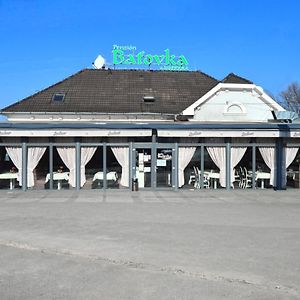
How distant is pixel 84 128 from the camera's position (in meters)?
19.6

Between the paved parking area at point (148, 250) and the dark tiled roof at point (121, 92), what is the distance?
13.4 m

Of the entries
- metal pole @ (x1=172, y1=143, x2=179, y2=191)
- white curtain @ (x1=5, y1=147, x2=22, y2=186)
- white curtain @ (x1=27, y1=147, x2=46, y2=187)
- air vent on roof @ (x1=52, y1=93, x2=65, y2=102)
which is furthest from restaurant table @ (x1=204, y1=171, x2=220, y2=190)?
air vent on roof @ (x1=52, y1=93, x2=65, y2=102)

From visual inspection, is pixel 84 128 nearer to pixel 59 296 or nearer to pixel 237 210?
pixel 237 210

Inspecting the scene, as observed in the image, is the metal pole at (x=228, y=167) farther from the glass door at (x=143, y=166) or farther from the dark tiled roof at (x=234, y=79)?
the dark tiled roof at (x=234, y=79)

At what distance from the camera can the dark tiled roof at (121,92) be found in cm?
2803

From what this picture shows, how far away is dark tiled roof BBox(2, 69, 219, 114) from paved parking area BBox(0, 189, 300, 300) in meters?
13.4

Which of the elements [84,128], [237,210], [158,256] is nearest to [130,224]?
[158,256]

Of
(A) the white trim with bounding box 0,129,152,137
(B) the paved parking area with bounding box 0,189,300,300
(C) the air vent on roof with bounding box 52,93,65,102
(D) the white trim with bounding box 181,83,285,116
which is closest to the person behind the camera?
(B) the paved parking area with bounding box 0,189,300,300

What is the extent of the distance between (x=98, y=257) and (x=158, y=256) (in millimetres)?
1012

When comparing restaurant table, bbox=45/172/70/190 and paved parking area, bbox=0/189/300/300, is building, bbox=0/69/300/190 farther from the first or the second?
paved parking area, bbox=0/189/300/300

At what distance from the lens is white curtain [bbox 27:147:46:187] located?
65.9 ft

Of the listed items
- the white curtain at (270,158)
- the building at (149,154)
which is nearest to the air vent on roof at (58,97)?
the building at (149,154)

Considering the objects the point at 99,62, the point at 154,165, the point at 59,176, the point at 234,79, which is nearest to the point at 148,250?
the point at 154,165

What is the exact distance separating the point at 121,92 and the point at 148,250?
2221cm
